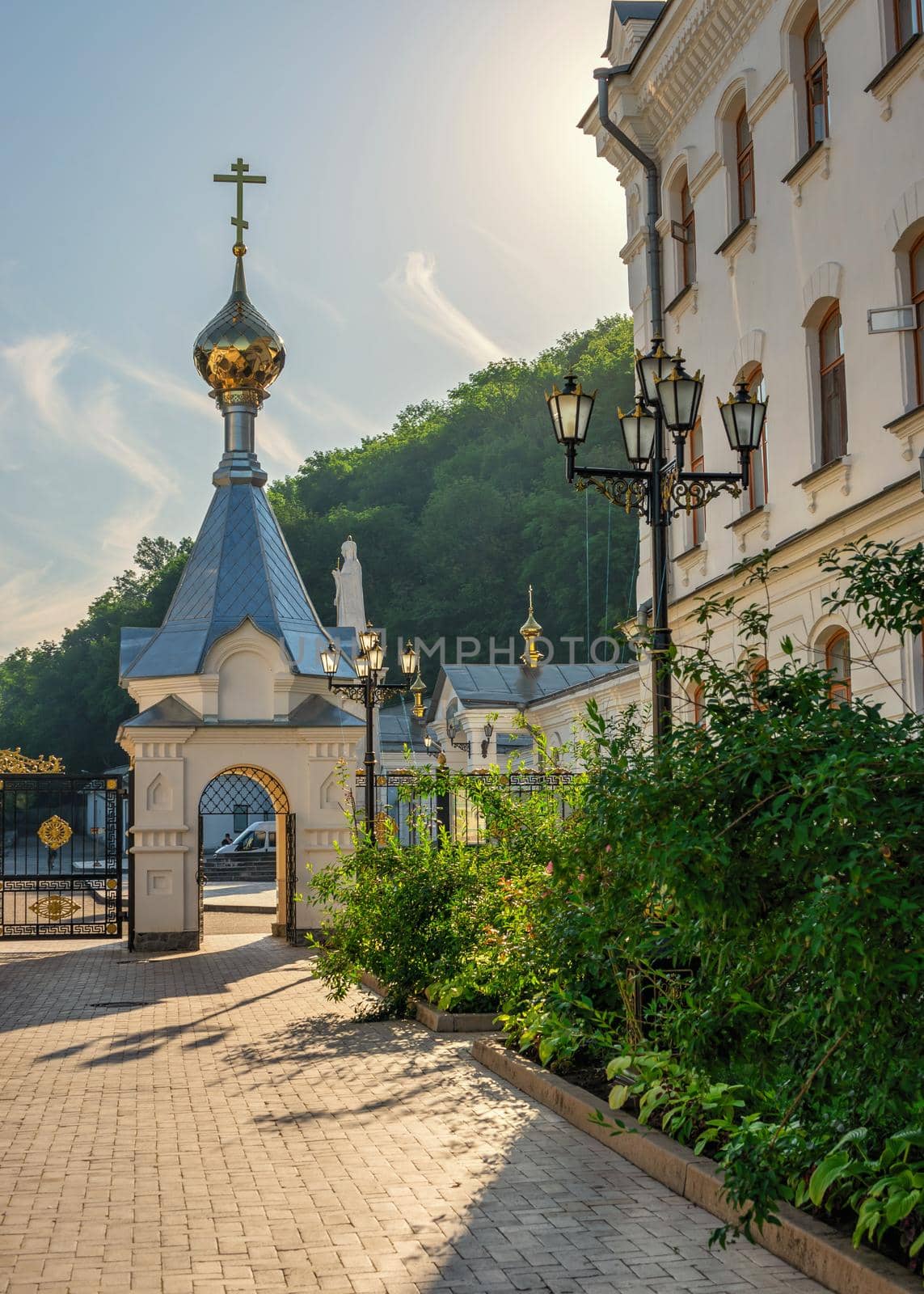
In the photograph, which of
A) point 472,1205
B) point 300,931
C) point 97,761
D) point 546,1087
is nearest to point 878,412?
point 546,1087

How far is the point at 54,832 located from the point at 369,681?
591 centimetres

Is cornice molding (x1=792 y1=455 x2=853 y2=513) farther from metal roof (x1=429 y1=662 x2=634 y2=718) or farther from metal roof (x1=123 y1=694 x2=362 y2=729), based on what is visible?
metal roof (x1=429 y1=662 x2=634 y2=718)

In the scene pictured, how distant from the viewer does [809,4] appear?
13.8 m

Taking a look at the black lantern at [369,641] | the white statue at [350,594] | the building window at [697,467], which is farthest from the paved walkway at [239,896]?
the building window at [697,467]

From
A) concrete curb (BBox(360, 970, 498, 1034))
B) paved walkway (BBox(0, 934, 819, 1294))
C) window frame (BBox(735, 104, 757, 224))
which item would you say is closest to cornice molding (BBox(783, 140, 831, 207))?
window frame (BBox(735, 104, 757, 224))

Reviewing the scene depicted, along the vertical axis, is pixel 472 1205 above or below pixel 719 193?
below

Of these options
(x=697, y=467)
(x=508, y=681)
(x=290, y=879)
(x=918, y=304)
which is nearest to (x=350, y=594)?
(x=508, y=681)

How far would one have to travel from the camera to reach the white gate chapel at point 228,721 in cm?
1986

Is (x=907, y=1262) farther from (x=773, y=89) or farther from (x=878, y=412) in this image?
(x=773, y=89)

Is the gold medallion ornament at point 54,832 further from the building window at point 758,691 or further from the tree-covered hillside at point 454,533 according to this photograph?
the tree-covered hillside at point 454,533

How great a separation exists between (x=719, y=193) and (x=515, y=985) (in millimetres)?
10094

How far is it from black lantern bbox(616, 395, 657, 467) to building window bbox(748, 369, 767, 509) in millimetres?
5085

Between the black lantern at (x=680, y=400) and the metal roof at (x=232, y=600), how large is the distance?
1176 centimetres

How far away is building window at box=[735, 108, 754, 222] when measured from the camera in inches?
619
